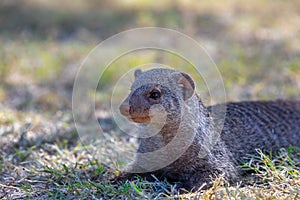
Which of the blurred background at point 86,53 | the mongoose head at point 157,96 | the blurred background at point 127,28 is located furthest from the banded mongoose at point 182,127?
the blurred background at point 127,28

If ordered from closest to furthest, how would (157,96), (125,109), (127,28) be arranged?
1. (125,109)
2. (157,96)
3. (127,28)

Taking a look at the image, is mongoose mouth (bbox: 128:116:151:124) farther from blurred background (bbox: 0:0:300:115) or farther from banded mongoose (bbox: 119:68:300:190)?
blurred background (bbox: 0:0:300:115)

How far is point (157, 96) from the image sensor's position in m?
3.32

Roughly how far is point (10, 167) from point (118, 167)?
787mm

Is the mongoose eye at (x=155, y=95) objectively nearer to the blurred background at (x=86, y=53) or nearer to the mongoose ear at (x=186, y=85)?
the mongoose ear at (x=186, y=85)

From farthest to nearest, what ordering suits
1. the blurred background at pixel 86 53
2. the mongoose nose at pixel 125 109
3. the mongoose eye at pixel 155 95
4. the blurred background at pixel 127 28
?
the blurred background at pixel 127 28, the blurred background at pixel 86 53, the mongoose eye at pixel 155 95, the mongoose nose at pixel 125 109

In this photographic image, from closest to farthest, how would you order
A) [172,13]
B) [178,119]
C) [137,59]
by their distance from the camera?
[178,119] → [137,59] → [172,13]

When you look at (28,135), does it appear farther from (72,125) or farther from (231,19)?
(231,19)

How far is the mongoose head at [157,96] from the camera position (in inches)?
127

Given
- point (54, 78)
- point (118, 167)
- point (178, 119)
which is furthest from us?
point (54, 78)

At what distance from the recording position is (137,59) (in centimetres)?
704

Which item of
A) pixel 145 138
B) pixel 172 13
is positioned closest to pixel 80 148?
pixel 145 138

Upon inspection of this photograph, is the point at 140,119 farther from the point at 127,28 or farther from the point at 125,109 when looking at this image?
the point at 127,28

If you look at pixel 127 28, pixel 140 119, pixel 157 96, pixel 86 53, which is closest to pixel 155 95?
pixel 157 96
